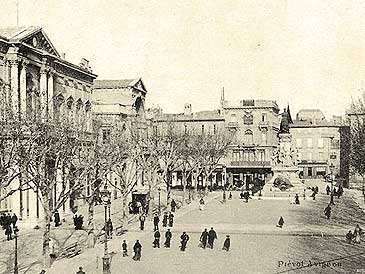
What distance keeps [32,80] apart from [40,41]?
3026 millimetres

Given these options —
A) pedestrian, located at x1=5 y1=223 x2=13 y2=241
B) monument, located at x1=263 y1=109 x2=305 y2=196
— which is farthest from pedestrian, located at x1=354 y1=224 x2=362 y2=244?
monument, located at x1=263 y1=109 x2=305 y2=196

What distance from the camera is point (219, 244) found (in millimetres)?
31188

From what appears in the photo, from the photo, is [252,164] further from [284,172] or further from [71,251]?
[71,251]

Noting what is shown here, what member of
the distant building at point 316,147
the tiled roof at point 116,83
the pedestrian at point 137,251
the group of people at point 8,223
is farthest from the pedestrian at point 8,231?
the distant building at point 316,147

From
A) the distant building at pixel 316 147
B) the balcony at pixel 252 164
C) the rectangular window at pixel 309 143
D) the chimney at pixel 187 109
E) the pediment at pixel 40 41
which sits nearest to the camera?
the pediment at pixel 40 41

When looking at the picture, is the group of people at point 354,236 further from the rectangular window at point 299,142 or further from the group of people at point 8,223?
the rectangular window at point 299,142

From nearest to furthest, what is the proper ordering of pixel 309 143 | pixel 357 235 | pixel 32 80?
pixel 357 235, pixel 32 80, pixel 309 143

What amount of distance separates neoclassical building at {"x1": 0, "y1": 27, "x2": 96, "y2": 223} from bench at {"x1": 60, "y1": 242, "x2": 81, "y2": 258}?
8.03m

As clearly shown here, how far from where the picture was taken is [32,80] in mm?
41344

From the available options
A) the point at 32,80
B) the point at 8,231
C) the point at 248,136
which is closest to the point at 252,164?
the point at 248,136

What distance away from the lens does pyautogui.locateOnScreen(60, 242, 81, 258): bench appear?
27.8 meters

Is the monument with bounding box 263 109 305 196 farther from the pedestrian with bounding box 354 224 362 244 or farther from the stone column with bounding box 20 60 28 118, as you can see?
the stone column with bounding box 20 60 28 118

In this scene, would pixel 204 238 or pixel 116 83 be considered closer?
pixel 204 238

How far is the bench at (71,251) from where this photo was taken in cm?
2778
